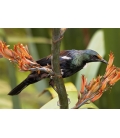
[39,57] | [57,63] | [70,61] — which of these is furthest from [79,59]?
[39,57]

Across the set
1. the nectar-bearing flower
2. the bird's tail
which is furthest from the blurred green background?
the nectar-bearing flower

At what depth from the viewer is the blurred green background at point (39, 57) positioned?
102 centimetres

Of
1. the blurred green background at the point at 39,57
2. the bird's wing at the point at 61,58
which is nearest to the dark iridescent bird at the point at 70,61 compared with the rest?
the bird's wing at the point at 61,58

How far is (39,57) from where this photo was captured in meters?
1.18

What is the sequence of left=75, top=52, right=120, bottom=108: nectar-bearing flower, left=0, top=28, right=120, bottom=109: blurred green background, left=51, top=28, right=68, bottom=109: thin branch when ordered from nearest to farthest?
1. left=51, top=28, right=68, bottom=109: thin branch
2. left=75, top=52, right=120, bottom=108: nectar-bearing flower
3. left=0, top=28, right=120, bottom=109: blurred green background

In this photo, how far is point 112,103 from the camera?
110 centimetres

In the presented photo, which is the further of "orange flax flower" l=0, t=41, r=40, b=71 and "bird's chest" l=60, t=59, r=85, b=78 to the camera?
"bird's chest" l=60, t=59, r=85, b=78

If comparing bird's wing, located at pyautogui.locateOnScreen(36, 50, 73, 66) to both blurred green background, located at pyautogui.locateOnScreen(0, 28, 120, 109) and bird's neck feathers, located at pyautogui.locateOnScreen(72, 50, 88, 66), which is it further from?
blurred green background, located at pyautogui.locateOnScreen(0, 28, 120, 109)

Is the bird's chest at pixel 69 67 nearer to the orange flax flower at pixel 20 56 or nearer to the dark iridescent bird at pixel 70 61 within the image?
the dark iridescent bird at pixel 70 61

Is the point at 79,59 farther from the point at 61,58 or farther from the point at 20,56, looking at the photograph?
the point at 20,56

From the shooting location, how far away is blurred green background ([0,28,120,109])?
3.34ft

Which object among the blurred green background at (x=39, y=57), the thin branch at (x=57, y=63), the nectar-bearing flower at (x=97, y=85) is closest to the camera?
the thin branch at (x=57, y=63)

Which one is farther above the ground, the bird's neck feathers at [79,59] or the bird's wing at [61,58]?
the bird's wing at [61,58]
